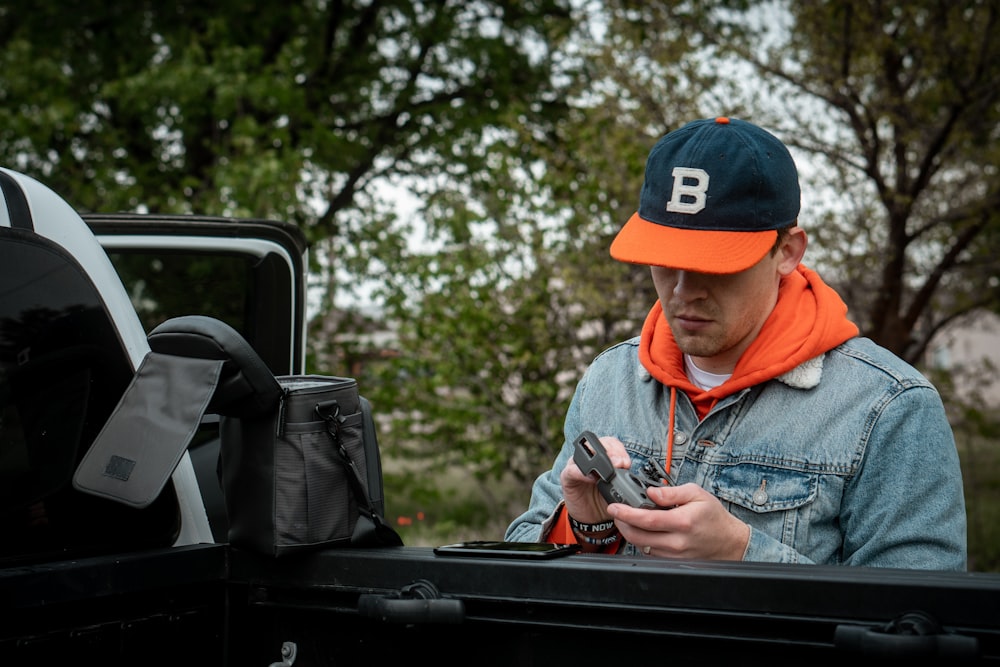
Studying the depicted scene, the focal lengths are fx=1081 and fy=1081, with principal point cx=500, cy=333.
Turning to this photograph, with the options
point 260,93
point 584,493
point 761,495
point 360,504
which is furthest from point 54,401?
point 260,93

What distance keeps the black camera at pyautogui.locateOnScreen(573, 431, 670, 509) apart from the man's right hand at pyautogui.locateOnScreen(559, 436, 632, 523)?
3 centimetres

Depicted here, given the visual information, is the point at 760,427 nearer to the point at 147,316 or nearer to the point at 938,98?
the point at 147,316

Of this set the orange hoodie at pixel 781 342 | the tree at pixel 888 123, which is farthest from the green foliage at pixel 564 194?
the orange hoodie at pixel 781 342

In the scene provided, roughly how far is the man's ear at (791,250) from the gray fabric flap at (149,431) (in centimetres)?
108

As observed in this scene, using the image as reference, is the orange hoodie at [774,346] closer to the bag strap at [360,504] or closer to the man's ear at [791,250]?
the man's ear at [791,250]

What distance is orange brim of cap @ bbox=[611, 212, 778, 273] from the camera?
1923mm

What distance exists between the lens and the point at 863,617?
55.4 inches

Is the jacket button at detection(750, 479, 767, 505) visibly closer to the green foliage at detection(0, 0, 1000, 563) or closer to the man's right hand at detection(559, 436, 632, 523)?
the man's right hand at detection(559, 436, 632, 523)

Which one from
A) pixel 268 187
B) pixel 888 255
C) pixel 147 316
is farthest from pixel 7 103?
pixel 888 255

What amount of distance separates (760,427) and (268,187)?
264 inches

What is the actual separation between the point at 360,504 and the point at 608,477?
1.44ft

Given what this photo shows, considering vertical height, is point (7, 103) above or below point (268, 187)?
above

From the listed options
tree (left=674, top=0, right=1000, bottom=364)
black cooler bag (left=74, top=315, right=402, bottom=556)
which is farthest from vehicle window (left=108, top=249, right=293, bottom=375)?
tree (left=674, top=0, right=1000, bottom=364)

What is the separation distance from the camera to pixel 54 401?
195 cm
